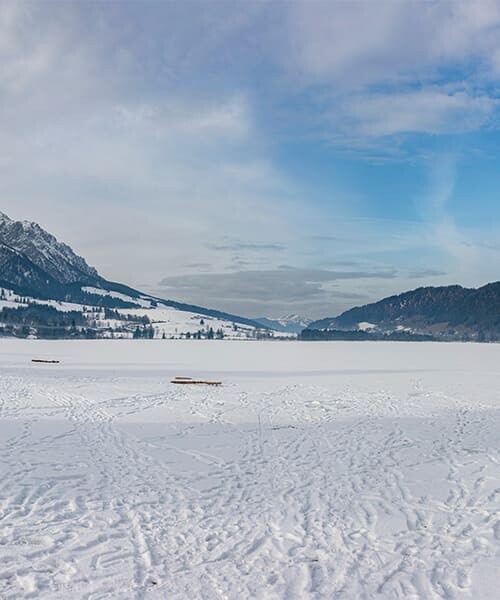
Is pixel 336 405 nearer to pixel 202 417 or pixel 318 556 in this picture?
pixel 202 417

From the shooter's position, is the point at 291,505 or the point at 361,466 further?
the point at 361,466

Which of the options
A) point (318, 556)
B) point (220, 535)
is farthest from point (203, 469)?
point (318, 556)

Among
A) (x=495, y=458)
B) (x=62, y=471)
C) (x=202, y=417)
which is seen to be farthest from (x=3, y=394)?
(x=495, y=458)

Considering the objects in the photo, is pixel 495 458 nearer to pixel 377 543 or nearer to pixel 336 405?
pixel 377 543

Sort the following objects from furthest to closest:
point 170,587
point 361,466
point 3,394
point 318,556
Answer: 1. point 3,394
2. point 361,466
3. point 318,556
4. point 170,587

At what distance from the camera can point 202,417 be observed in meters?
17.5

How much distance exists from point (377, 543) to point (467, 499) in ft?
9.33

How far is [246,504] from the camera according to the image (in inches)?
329

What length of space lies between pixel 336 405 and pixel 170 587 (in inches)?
630

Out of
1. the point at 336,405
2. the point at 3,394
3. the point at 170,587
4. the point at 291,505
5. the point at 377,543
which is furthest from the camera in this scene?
the point at 3,394

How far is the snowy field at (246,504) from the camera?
568 centimetres

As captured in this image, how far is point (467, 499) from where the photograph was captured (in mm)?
8766

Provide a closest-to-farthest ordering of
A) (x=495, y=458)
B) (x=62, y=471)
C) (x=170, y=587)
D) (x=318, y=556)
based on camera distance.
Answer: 1. (x=170, y=587)
2. (x=318, y=556)
3. (x=62, y=471)
4. (x=495, y=458)

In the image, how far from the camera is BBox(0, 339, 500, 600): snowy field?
5680 millimetres
